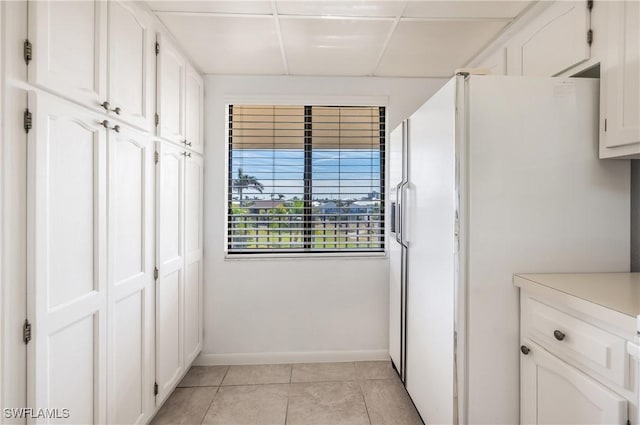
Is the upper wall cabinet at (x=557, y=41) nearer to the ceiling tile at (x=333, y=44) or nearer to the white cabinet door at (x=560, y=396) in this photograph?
the ceiling tile at (x=333, y=44)

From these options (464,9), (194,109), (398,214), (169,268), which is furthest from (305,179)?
(464,9)

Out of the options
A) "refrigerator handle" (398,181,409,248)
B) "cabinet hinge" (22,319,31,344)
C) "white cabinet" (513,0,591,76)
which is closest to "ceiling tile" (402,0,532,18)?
"white cabinet" (513,0,591,76)

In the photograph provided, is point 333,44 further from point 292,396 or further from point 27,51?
point 292,396

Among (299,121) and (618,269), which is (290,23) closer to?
(299,121)

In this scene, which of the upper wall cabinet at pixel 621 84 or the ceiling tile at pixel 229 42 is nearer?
the upper wall cabinet at pixel 621 84

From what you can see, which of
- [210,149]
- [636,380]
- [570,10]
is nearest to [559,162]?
[570,10]

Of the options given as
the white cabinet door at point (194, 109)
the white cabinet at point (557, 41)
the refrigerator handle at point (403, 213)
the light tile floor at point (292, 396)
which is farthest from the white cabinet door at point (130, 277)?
the white cabinet at point (557, 41)

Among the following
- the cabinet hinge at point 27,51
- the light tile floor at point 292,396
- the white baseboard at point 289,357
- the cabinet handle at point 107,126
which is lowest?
the light tile floor at point 292,396

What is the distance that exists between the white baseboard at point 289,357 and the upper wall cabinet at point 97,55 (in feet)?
6.06

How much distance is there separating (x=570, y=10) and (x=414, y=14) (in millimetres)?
721

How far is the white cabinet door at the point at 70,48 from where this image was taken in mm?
967

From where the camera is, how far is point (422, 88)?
2.55m

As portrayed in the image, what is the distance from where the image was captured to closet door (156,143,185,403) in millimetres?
1766

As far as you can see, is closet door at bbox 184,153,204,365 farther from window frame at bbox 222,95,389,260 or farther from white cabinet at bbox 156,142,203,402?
window frame at bbox 222,95,389,260
